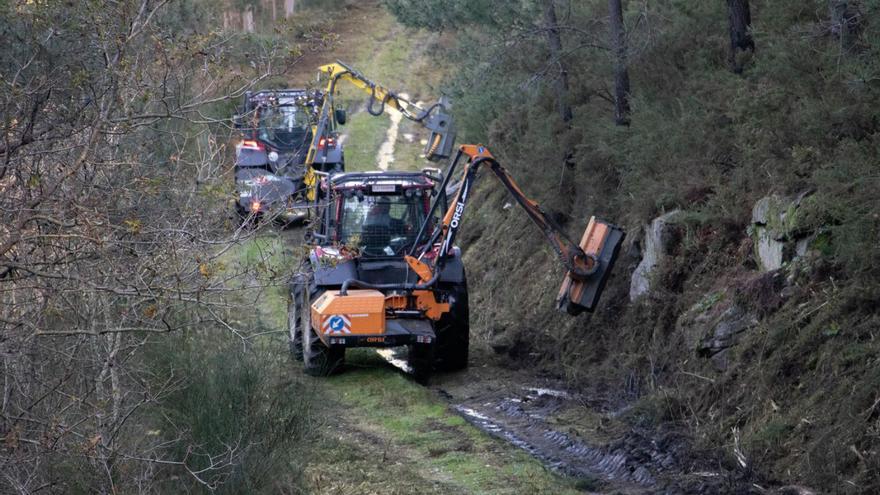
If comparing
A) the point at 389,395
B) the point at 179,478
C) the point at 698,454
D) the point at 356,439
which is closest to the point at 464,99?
the point at 389,395

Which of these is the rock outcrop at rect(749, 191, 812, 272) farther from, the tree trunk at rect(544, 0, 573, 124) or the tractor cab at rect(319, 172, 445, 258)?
the tree trunk at rect(544, 0, 573, 124)

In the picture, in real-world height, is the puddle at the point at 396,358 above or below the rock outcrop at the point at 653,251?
below

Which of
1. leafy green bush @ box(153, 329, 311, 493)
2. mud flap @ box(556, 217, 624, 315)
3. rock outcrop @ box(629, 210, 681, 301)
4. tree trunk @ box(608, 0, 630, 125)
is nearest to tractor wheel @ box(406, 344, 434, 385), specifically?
mud flap @ box(556, 217, 624, 315)

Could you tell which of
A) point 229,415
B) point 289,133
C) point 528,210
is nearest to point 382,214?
point 528,210

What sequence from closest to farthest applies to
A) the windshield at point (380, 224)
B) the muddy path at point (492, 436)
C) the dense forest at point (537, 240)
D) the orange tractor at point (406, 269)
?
the dense forest at point (537, 240)
the muddy path at point (492, 436)
the orange tractor at point (406, 269)
the windshield at point (380, 224)

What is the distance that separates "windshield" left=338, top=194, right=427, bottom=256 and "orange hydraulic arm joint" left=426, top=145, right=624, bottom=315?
2.64 ft

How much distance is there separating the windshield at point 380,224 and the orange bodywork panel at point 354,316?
1310 millimetres

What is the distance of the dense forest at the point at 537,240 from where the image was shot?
795 centimetres

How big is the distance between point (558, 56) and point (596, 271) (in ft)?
13.5

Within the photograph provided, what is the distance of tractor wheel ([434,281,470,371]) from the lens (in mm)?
15344

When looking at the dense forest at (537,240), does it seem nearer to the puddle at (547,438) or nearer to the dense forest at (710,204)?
the dense forest at (710,204)

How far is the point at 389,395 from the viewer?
14297 mm

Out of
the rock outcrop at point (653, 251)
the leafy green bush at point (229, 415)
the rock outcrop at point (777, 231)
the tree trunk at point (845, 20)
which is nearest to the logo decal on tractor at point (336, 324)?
the leafy green bush at point (229, 415)

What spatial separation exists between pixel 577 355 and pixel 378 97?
7.73 m
